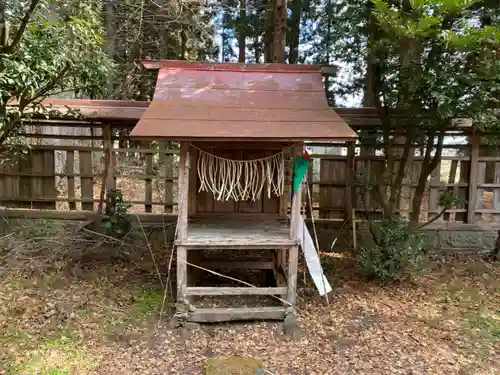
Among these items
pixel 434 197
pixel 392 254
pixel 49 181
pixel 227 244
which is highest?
pixel 49 181

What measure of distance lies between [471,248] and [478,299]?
1883 mm

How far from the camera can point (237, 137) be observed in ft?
13.1

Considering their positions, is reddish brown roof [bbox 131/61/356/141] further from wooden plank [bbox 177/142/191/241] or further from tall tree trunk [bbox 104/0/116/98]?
tall tree trunk [bbox 104/0/116/98]

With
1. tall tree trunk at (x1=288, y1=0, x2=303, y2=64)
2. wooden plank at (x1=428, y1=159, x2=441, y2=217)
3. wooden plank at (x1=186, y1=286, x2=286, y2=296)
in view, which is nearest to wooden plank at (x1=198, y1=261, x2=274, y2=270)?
wooden plank at (x1=186, y1=286, x2=286, y2=296)

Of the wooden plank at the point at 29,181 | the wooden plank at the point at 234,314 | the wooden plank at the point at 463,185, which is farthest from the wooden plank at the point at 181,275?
the wooden plank at the point at 463,185

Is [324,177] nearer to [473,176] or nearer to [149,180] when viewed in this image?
[473,176]

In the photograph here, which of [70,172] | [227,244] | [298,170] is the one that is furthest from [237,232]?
[70,172]

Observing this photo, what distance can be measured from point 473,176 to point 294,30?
24.9 feet

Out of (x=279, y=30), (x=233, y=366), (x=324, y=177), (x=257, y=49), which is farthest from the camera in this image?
(x=257, y=49)

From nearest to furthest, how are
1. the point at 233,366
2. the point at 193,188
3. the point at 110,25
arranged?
the point at 233,366 < the point at 193,188 < the point at 110,25

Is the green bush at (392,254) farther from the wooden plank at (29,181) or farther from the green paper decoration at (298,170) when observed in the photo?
the wooden plank at (29,181)

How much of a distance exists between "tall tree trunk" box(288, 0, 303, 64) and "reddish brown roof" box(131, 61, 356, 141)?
285 inches

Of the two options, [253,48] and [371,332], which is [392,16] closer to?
[371,332]

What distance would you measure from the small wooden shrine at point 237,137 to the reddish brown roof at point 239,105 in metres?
0.01
